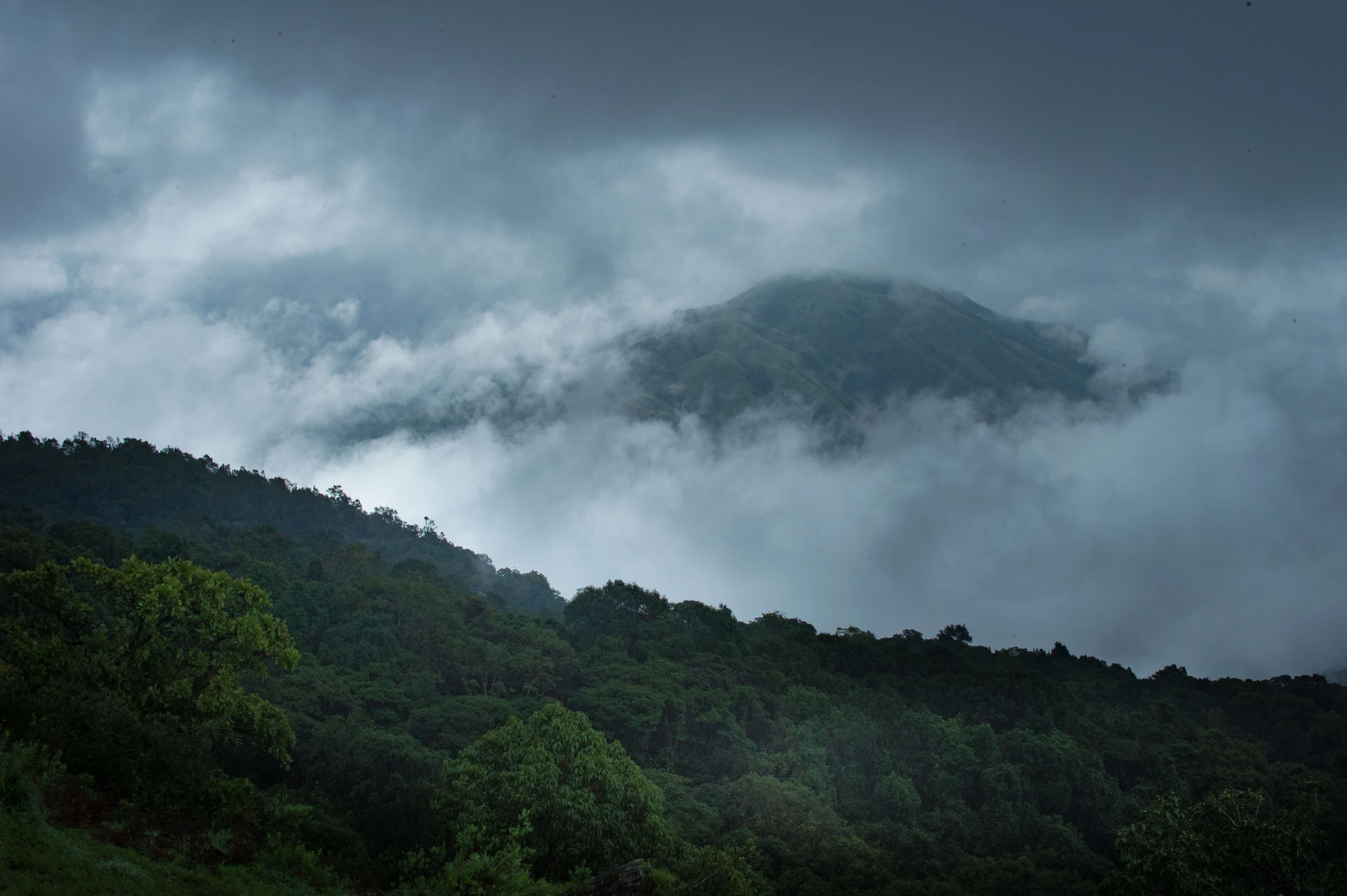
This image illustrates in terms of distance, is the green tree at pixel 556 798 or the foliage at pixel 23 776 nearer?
the foliage at pixel 23 776

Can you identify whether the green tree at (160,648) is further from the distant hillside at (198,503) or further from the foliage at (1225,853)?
the distant hillside at (198,503)

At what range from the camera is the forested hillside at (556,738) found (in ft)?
87.5

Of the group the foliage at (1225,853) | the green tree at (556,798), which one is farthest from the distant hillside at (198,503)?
the foliage at (1225,853)

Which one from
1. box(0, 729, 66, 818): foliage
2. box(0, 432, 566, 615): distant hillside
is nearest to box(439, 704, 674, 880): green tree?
box(0, 729, 66, 818): foliage

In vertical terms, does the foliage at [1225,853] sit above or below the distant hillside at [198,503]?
below

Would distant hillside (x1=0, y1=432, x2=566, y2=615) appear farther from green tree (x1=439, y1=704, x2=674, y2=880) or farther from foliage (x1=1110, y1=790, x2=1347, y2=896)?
foliage (x1=1110, y1=790, x2=1347, y2=896)

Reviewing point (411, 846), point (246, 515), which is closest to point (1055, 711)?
point (411, 846)

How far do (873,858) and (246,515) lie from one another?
5188 inches

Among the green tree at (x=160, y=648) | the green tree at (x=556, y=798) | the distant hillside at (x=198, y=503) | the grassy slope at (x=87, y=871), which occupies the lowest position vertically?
the grassy slope at (x=87, y=871)

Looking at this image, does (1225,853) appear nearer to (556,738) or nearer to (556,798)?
(556,798)

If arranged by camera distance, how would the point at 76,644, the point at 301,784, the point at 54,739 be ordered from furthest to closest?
the point at 301,784 < the point at 76,644 < the point at 54,739

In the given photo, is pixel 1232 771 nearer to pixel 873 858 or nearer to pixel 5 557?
pixel 873 858

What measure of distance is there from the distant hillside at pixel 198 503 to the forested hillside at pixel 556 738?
76 centimetres

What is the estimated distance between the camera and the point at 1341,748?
75.2 m
